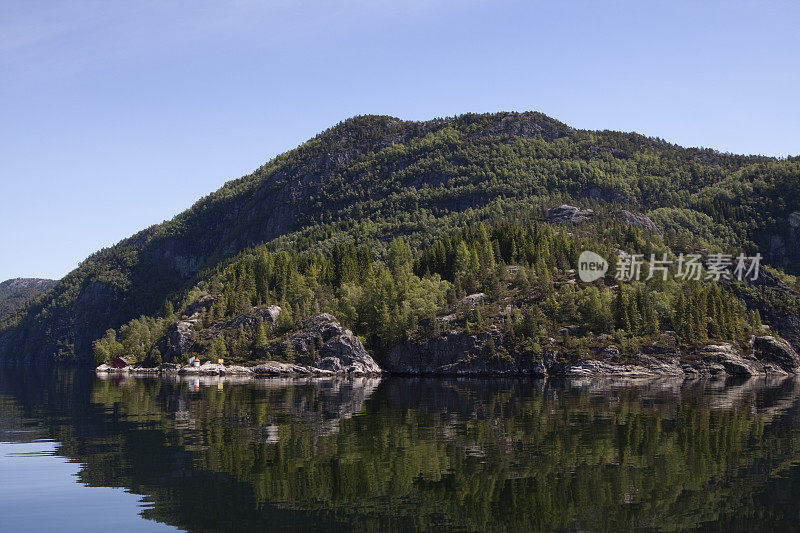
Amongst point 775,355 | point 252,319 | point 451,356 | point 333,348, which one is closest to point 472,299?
point 451,356

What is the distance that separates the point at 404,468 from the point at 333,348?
134576 mm

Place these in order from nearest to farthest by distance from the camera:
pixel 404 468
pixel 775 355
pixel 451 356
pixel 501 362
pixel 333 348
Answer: pixel 404 468, pixel 501 362, pixel 451 356, pixel 775 355, pixel 333 348

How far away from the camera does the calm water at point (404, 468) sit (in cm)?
3300

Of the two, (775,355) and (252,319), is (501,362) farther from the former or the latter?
(252,319)

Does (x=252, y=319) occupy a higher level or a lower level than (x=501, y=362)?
higher

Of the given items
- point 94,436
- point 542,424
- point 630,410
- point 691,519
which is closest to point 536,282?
point 630,410

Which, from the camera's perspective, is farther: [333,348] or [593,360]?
[333,348]

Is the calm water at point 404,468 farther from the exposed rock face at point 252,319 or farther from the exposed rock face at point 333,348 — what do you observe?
the exposed rock face at point 252,319

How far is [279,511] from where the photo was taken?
111ft

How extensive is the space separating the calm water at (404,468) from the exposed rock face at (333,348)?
3594 inches

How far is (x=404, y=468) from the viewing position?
1736 inches

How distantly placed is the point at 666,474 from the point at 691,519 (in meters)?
9.93

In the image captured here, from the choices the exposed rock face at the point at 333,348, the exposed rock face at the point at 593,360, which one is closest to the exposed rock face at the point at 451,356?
the exposed rock face at the point at 593,360

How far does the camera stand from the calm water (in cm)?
3300
